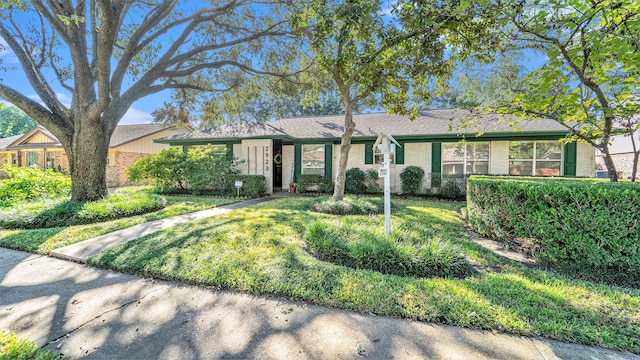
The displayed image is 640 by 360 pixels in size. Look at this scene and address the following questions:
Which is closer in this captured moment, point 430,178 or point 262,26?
point 262,26

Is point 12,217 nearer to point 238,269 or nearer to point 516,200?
point 238,269

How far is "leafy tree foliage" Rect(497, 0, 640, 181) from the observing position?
381 cm

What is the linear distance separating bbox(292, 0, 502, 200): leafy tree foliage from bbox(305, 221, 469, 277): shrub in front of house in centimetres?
385

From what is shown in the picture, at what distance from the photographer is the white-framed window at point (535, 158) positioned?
10695mm

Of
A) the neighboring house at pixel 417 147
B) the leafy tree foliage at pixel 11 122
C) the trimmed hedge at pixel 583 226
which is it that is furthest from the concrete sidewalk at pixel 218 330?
the leafy tree foliage at pixel 11 122

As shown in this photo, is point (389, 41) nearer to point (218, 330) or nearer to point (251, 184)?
point (218, 330)

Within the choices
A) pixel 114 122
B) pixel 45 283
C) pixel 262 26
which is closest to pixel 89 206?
pixel 114 122

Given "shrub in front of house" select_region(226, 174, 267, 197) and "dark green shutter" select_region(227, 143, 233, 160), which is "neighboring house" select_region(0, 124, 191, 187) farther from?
"shrub in front of house" select_region(226, 174, 267, 197)

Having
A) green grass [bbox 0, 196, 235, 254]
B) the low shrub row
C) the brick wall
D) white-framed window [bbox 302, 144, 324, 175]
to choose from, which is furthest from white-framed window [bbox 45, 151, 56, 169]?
white-framed window [bbox 302, 144, 324, 175]

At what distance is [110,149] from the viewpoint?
17922mm

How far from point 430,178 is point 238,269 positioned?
10.1 meters

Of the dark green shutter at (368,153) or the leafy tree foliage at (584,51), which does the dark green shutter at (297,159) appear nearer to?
the dark green shutter at (368,153)

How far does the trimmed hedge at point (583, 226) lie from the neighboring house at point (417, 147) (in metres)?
6.22

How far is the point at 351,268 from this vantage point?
3.66 meters
